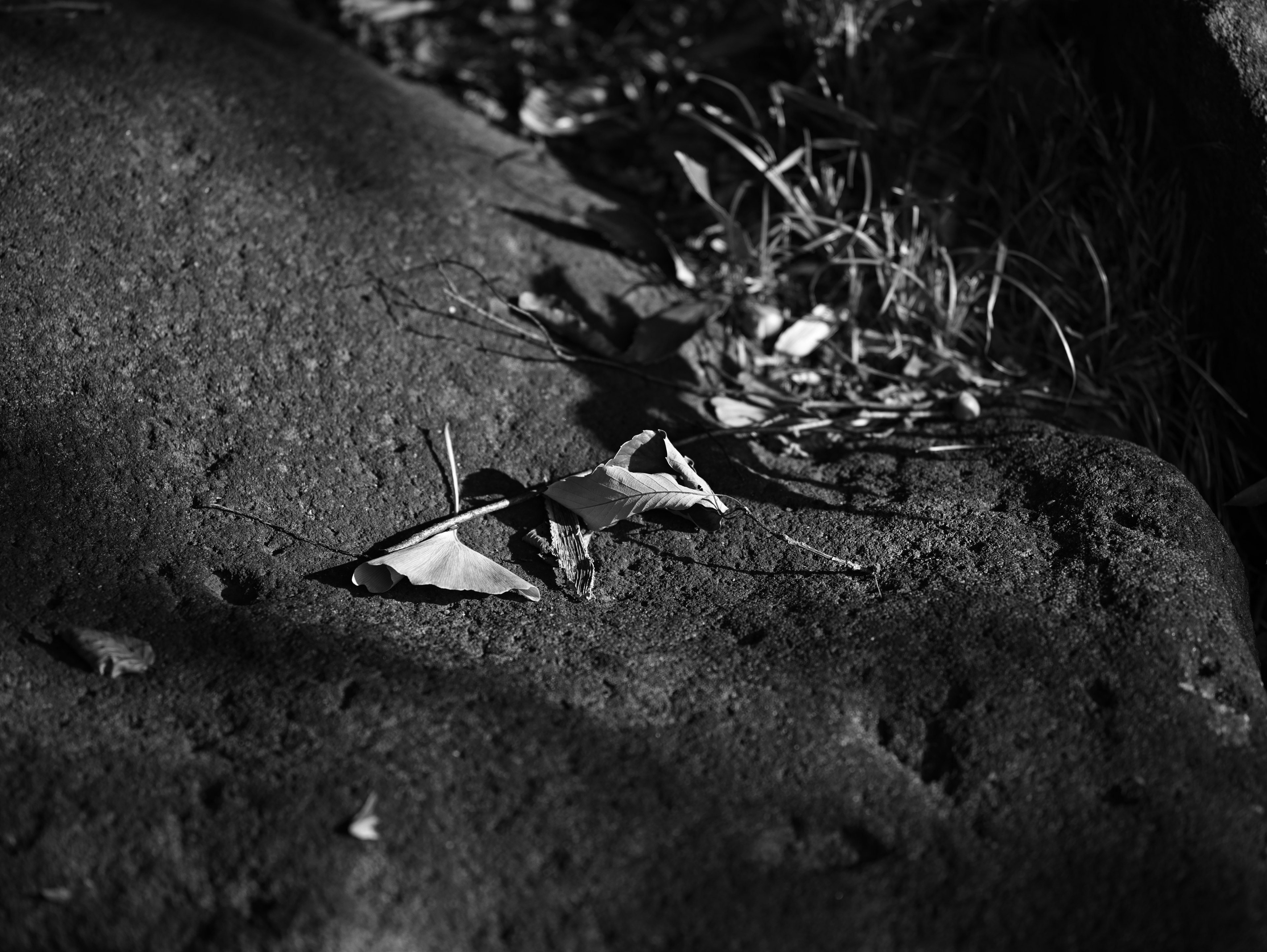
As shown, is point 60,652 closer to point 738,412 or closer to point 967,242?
point 738,412

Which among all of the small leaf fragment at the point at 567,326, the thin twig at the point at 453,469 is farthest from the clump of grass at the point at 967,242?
the thin twig at the point at 453,469

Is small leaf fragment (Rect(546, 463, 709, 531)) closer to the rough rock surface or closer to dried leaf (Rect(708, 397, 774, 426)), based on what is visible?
the rough rock surface

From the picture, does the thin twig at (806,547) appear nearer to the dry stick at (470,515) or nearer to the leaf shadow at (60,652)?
the dry stick at (470,515)

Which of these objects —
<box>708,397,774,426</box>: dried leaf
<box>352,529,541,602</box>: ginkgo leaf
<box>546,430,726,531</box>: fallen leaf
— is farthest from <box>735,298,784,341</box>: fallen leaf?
<box>352,529,541,602</box>: ginkgo leaf

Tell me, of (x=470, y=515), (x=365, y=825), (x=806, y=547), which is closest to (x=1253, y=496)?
(x=806, y=547)

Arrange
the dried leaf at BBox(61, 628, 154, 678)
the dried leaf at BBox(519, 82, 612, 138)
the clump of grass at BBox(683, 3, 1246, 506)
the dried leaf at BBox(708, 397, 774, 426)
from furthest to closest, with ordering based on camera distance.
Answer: the dried leaf at BBox(519, 82, 612, 138), the clump of grass at BBox(683, 3, 1246, 506), the dried leaf at BBox(708, 397, 774, 426), the dried leaf at BBox(61, 628, 154, 678)
